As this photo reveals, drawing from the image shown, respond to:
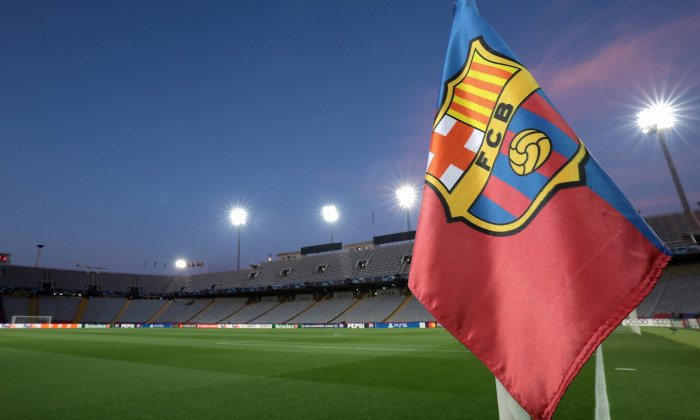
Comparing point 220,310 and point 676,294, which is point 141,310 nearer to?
point 220,310

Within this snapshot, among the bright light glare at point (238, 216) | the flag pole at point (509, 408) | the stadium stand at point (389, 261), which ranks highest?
the bright light glare at point (238, 216)

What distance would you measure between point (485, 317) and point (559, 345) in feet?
1.17

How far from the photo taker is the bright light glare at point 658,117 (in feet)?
100

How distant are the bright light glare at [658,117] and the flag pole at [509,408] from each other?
3982 cm

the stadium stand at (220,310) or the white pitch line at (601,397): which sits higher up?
the white pitch line at (601,397)

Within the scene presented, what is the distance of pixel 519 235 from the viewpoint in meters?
1.84

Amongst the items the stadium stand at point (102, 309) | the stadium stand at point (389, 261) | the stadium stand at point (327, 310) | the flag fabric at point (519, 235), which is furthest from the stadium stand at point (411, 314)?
the stadium stand at point (102, 309)

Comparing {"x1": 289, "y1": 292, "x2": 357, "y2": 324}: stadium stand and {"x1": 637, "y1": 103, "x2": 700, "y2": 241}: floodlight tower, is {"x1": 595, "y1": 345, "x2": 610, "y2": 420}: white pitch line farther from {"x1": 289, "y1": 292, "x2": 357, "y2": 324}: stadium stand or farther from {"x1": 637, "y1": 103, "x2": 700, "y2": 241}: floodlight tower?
{"x1": 289, "y1": 292, "x2": 357, "y2": 324}: stadium stand

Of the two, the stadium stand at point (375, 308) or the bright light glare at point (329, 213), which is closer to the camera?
the stadium stand at point (375, 308)

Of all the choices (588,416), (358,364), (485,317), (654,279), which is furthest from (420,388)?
(654,279)

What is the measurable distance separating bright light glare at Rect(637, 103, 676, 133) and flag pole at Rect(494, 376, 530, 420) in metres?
39.8

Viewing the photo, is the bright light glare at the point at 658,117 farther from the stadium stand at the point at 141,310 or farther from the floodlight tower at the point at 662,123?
the stadium stand at the point at 141,310

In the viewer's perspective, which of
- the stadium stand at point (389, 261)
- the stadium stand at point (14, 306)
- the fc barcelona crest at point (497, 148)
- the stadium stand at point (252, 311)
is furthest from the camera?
the stadium stand at point (14, 306)

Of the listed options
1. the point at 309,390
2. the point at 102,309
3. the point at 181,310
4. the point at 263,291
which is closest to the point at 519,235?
the point at 309,390
